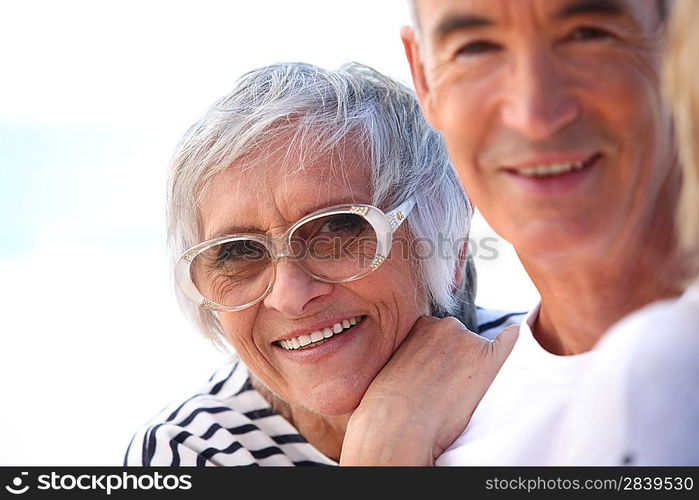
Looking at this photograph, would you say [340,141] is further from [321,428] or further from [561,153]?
[561,153]

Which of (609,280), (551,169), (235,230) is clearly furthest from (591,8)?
(235,230)

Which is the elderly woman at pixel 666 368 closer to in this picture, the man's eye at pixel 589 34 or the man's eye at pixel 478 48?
the man's eye at pixel 589 34

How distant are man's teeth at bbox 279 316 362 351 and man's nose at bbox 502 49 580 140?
1259 millimetres

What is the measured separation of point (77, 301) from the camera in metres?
9.73

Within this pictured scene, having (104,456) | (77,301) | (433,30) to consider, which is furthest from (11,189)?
(433,30)

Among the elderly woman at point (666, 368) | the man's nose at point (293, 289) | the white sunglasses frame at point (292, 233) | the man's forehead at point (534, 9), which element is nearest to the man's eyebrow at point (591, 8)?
the man's forehead at point (534, 9)

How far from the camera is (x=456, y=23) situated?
1539 millimetres

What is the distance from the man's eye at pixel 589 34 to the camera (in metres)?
1.45

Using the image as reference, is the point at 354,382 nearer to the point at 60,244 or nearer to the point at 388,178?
the point at 388,178

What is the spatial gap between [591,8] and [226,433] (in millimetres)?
1871

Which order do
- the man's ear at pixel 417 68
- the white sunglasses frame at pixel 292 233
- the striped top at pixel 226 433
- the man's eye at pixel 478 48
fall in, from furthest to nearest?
the striped top at pixel 226 433, the white sunglasses frame at pixel 292 233, the man's ear at pixel 417 68, the man's eye at pixel 478 48

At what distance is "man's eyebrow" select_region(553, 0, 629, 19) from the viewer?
141cm
